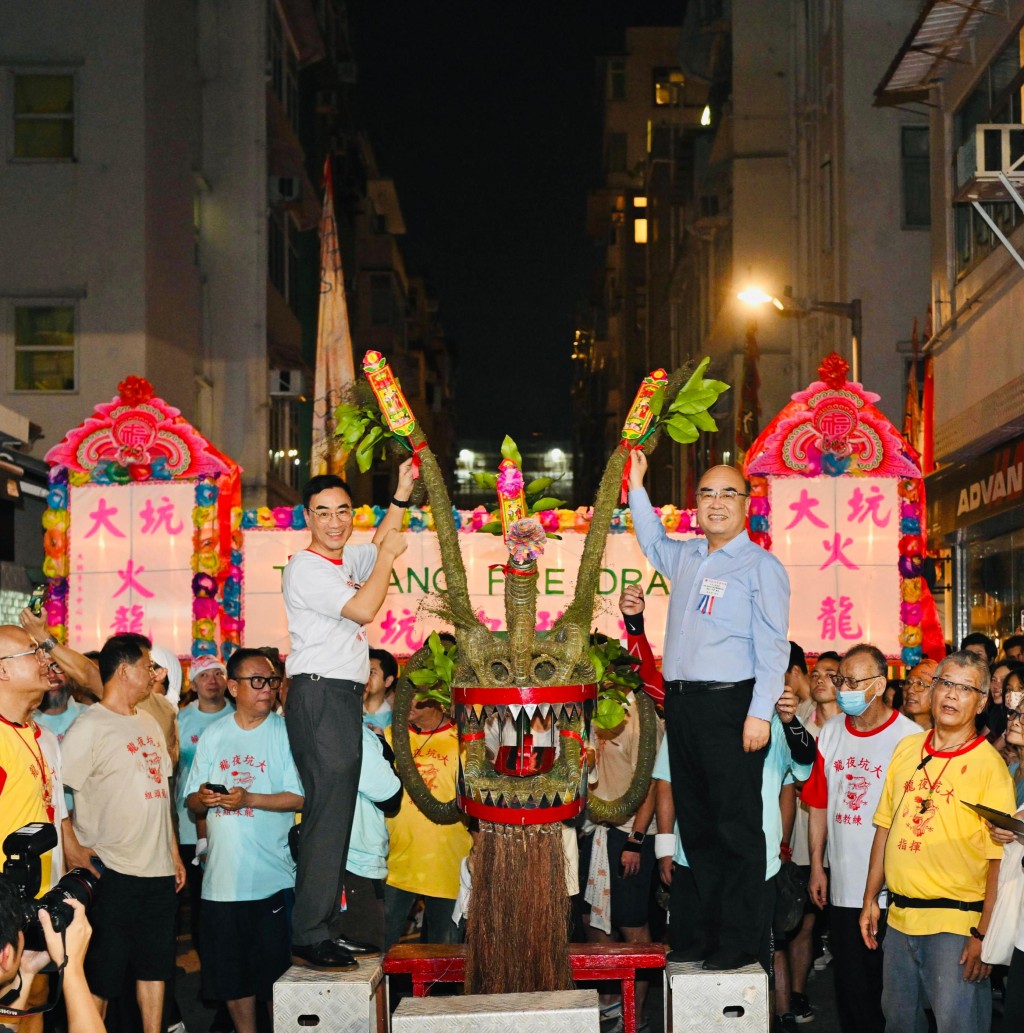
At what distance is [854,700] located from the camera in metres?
8.23

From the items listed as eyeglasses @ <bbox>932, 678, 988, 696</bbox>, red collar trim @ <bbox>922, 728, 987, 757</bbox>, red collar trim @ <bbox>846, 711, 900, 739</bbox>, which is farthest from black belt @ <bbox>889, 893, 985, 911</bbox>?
red collar trim @ <bbox>846, 711, 900, 739</bbox>

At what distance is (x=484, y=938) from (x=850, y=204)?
782 inches

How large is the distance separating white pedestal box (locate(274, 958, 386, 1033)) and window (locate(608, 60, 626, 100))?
65405mm

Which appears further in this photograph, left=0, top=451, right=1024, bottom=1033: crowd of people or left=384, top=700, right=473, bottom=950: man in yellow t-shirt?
left=384, top=700, right=473, bottom=950: man in yellow t-shirt

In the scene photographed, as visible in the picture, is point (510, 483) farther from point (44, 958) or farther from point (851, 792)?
point (44, 958)

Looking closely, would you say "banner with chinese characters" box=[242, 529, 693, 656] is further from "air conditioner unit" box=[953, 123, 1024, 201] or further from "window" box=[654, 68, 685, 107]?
"window" box=[654, 68, 685, 107]

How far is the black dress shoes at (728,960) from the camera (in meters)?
6.84

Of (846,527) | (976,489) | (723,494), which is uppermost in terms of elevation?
(976,489)

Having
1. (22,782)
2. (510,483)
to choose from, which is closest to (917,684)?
(510,483)

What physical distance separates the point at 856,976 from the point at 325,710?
3023mm

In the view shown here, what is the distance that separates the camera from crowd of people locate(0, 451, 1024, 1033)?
22.5 ft

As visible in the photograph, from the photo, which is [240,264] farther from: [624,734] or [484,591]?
[624,734]

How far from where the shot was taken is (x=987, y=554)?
63.6ft

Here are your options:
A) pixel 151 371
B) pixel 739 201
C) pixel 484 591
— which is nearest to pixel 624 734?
pixel 484 591
